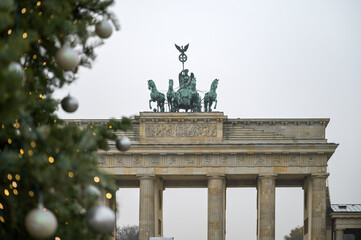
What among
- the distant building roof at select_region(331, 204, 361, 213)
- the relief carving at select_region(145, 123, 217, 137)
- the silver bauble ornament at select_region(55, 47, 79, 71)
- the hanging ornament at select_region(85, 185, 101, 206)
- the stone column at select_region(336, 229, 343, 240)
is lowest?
the stone column at select_region(336, 229, 343, 240)

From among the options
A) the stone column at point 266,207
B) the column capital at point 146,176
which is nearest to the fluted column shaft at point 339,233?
the stone column at point 266,207

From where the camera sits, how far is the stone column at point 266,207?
6500 cm

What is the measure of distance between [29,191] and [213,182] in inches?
2277

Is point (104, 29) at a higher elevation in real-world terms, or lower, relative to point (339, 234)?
higher

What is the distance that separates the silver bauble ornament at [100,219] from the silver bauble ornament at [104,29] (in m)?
2.99

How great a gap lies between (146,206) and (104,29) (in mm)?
56654

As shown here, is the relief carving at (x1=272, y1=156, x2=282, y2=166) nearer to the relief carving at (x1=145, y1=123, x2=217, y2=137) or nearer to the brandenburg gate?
the brandenburg gate

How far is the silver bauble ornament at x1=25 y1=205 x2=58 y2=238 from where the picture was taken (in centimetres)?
693

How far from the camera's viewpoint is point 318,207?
65.2 meters

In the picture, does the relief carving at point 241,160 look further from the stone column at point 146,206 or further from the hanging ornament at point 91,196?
the hanging ornament at point 91,196

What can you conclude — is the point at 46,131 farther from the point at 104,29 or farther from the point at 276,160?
the point at 276,160

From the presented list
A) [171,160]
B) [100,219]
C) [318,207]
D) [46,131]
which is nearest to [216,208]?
[171,160]

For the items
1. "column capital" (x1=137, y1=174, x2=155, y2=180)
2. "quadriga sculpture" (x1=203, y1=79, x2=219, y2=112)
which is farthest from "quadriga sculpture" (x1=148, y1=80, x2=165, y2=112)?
"column capital" (x1=137, y1=174, x2=155, y2=180)

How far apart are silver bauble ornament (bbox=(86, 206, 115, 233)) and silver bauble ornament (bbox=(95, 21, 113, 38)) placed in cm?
299
